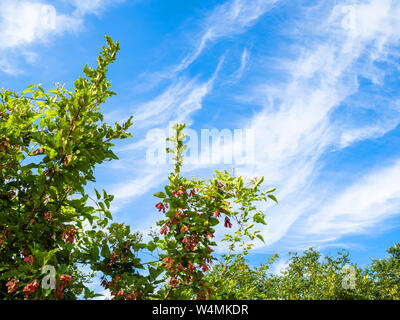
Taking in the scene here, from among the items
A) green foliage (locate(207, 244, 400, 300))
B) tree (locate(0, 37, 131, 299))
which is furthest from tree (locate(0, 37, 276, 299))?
green foliage (locate(207, 244, 400, 300))

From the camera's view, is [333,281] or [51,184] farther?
[333,281]

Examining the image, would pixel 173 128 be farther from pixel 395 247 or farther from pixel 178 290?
pixel 395 247

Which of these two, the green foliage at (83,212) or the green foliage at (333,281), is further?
the green foliage at (333,281)

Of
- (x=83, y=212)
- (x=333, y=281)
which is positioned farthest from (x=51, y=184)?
(x=333, y=281)

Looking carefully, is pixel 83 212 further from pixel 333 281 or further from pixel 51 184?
pixel 333 281

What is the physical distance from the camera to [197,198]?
17.1ft

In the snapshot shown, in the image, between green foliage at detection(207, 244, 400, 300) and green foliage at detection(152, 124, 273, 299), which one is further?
green foliage at detection(207, 244, 400, 300)

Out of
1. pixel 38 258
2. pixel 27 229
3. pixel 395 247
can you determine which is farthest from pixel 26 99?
pixel 395 247

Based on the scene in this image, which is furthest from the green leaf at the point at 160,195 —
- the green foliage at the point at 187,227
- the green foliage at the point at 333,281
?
the green foliage at the point at 333,281

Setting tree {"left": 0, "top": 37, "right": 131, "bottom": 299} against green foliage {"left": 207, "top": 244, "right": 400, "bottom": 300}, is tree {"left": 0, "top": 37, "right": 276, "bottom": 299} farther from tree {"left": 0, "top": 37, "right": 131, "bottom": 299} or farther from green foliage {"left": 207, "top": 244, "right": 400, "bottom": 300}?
green foliage {"left": 207, "top": 244, "right": 400, "bottom": 300}

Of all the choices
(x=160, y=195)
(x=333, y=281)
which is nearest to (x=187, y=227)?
(x=160, y=195)

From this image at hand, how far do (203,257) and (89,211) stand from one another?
1.79 m

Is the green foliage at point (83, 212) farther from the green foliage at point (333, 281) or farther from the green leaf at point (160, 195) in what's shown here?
the green foliage at point (333, 281)

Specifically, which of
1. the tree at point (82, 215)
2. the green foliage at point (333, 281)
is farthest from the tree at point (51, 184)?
the green foliage at point (333, 281)
